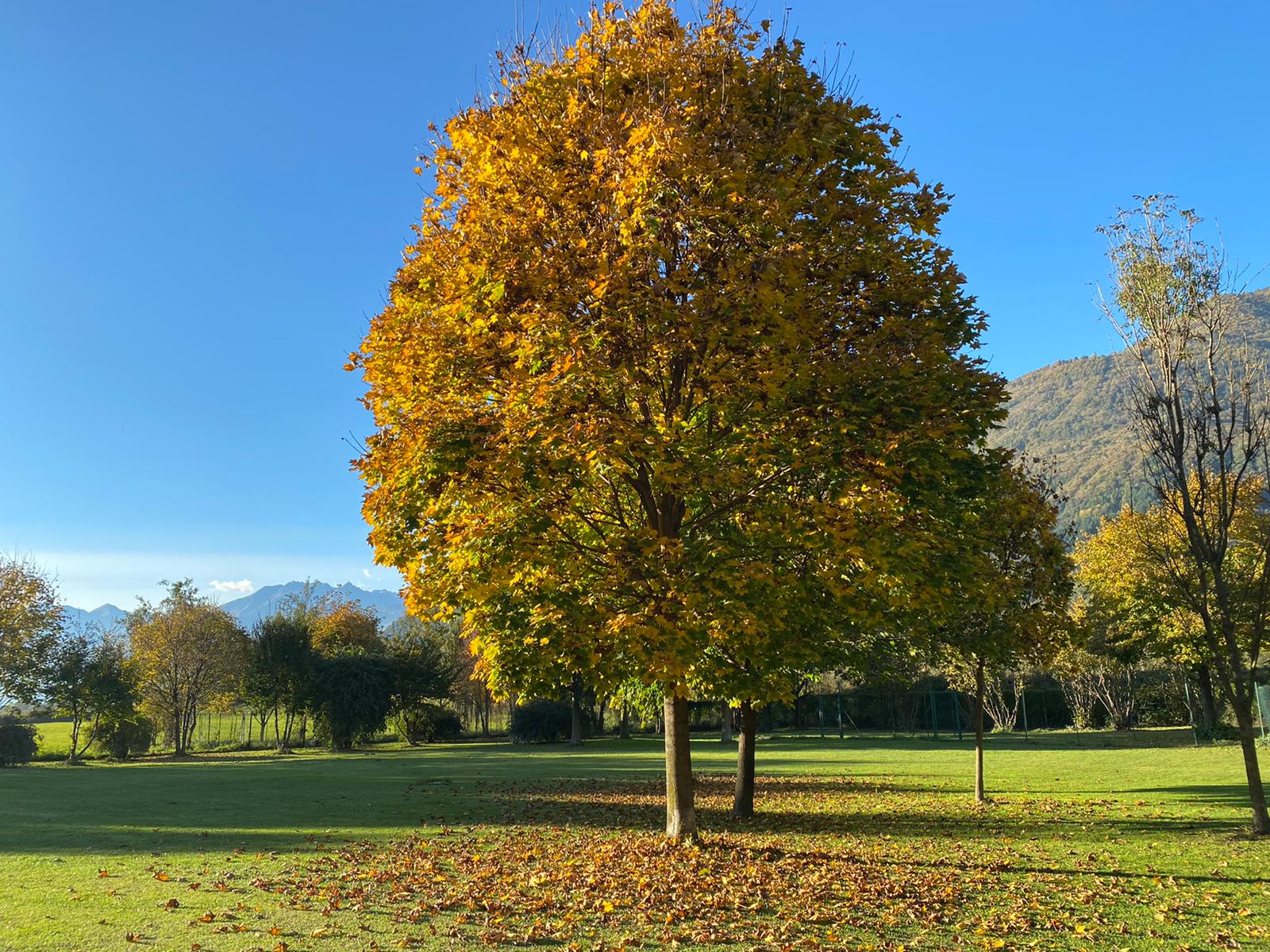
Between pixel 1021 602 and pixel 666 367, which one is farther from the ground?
pixel 666 367

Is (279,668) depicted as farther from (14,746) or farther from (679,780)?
(679,780)

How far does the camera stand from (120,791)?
2209 centimetres

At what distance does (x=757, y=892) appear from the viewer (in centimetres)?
886

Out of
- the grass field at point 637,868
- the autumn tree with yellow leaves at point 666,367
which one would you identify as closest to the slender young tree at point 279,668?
the grass field at point 637,868

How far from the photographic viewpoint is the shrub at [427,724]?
49781 millimetres

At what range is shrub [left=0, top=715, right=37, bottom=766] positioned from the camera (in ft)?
124

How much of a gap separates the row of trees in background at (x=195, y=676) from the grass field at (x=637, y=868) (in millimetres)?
23692

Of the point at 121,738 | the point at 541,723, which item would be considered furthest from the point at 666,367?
the point at 121,738

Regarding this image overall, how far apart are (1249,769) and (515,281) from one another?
1246 centimetres

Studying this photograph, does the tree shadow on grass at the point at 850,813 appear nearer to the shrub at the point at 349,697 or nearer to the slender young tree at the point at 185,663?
the shrub at the point at 349,697

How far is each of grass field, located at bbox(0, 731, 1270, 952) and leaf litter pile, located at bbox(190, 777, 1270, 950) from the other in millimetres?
42

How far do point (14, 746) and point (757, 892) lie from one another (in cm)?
4420

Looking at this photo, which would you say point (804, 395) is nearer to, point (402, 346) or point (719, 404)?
point (719, 404)

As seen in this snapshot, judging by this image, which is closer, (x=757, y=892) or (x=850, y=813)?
(x=757, y=892)
